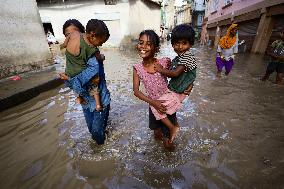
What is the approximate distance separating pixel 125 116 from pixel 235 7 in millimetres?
13473

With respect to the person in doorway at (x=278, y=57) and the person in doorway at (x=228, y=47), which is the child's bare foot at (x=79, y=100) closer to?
the person in doorway at (x=228, y=47)

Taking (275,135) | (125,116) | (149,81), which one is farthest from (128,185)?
(275,135)

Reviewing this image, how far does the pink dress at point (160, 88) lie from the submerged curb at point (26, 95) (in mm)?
3475

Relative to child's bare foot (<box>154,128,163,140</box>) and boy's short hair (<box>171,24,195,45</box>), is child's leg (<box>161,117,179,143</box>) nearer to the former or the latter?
child's bare foot (<box>154,128,163,140</box>)

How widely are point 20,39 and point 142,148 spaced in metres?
5.60

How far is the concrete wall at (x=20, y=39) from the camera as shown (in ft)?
19.0

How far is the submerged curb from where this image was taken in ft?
14.2

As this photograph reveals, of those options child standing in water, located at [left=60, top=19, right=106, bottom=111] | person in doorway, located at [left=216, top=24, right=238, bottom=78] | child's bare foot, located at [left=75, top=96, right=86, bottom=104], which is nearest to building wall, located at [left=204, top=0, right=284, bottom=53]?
person in doorway, located at [left=216, top=24, right=238, bottom=78]

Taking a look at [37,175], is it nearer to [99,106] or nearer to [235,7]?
[99,106]

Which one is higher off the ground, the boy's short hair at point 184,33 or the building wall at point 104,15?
the building wall at point 104,15

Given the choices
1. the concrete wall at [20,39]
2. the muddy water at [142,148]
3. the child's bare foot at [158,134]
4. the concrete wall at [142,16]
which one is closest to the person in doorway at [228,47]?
the muddy water at [142,148]

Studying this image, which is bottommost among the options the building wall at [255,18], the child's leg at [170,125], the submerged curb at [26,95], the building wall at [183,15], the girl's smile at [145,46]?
the submerged curb at [26,95]

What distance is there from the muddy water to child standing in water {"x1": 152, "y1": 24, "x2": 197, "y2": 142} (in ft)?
1.99

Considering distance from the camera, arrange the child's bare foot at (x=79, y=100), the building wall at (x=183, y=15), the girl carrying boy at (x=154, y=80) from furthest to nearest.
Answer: the building wall at (x=183, y=15) → the child's bare foot at (x=79, y=100) → the girl carrying boy at (x=154, y=80)
